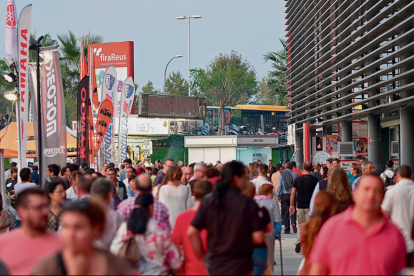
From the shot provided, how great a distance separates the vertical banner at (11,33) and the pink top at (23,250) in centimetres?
933

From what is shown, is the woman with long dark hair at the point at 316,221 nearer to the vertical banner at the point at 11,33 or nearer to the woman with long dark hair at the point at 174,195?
the woman with long dark hair at the point at 174,195

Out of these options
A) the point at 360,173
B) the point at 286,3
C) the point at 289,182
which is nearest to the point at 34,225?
the point at 360,173

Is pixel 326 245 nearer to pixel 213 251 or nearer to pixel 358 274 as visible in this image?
pixel 358 274

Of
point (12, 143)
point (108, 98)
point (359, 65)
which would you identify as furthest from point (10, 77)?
point (359, 65)

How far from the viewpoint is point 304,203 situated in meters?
11.1

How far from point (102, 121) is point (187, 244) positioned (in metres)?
14.4

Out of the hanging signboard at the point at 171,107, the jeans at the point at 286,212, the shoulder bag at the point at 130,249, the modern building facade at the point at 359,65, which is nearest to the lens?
the shoulder bag at the point at 130,249

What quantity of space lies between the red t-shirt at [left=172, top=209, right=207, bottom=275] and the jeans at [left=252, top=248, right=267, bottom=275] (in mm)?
555

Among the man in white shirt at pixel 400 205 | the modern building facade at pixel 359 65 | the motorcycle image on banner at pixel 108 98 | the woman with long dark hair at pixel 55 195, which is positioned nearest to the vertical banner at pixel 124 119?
the motorcycle image on banner at pixel 108 98

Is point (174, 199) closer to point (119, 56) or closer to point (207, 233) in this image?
point (207, 233)

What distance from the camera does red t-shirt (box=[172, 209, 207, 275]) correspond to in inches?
199

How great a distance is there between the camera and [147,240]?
452 cm

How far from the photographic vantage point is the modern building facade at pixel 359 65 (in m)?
14.7

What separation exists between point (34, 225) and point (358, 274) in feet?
6.98
